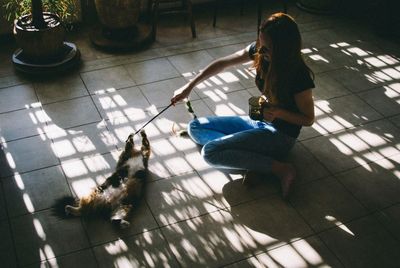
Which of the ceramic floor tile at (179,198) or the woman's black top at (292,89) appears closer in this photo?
the woman's black top at (292,89)

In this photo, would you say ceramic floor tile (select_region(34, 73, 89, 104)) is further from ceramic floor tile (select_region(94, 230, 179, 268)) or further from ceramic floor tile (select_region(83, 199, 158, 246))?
ceramic floor tile (select_region(94, 230, 179, 268))

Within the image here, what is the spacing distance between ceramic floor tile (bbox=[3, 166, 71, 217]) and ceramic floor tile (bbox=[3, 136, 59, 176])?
0.08 meters

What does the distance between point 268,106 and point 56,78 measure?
247 cm

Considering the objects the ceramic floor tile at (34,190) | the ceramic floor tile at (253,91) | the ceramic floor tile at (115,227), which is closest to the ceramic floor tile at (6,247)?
the ceramic floor tile at (34,190)

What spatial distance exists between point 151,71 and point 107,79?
487 millimetres

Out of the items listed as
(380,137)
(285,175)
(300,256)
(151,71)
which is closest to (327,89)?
(380,137)

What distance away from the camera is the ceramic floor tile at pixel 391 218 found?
2.95 m

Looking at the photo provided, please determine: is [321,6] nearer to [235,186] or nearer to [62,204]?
[235,186]

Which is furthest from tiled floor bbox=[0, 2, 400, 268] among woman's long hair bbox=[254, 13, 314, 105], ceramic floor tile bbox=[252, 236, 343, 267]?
woman's long hair bbox=[254, 13, 314, 105]

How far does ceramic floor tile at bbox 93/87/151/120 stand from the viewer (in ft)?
12.9

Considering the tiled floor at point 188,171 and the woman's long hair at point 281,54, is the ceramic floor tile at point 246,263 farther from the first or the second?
the woman's long hair at point 281,54

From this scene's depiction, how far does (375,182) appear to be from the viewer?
334 centimetres

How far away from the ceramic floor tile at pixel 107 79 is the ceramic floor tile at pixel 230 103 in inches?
35.1

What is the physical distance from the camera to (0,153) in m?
3.38
